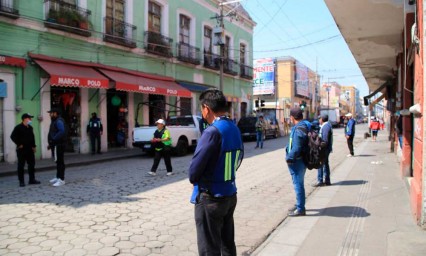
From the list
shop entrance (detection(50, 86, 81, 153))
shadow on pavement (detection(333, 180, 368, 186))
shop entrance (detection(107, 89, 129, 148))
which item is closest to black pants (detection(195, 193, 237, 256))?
shadow on pavement (detection(333, 180, 368, 186))

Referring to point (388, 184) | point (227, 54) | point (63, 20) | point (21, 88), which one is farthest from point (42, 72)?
point (227, 54)

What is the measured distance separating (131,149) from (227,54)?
1341 centimetres

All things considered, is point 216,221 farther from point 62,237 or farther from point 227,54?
point 227,54

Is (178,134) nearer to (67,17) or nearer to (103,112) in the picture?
(103,112)

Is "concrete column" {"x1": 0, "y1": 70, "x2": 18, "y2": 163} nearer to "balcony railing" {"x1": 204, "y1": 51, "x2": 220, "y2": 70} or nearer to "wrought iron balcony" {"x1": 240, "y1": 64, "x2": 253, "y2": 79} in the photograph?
"balcony railing" {"x1": 204, "y1": 51, "x2": 220, "y2": 70}

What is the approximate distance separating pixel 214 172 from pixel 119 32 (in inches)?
625

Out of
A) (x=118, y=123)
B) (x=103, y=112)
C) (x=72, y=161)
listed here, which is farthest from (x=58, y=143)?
(x=118, y=123)

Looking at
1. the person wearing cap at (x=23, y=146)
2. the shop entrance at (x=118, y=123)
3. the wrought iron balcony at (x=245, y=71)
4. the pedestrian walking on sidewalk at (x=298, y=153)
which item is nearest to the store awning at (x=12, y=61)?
the person wearing cap at (x=23, y=146)

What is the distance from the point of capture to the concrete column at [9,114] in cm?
1243

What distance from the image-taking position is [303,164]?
19.1ft

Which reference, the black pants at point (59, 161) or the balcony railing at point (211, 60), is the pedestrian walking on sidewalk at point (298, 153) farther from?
the balcony railing at point (211, 60)

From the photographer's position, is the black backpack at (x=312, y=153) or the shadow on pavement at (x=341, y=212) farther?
the shadow on pavement at (x=341, y=212)

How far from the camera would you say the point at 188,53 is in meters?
22.4

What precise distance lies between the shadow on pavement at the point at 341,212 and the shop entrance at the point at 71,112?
1212cm
